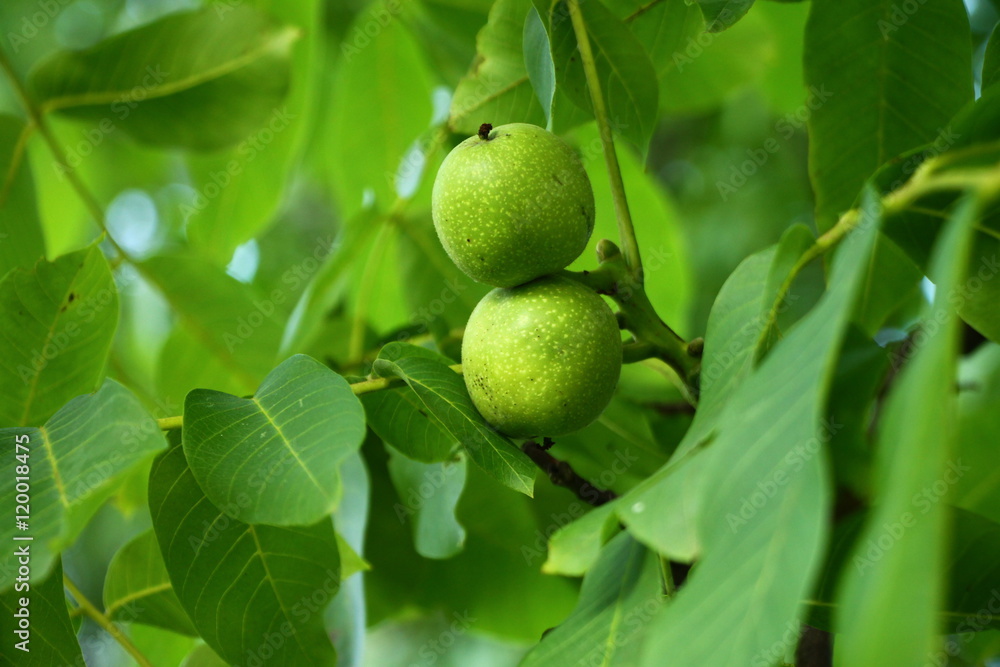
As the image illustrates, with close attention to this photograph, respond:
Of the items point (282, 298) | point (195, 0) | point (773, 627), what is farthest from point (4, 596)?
point (195, 0)

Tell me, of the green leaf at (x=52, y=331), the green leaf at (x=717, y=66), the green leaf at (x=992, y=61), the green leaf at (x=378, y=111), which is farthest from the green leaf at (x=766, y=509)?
the green leaf at (x=378, y=111)

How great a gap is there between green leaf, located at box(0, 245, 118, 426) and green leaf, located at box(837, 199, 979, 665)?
929mm

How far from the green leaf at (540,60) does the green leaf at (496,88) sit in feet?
0.52

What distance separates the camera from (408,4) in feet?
5.73

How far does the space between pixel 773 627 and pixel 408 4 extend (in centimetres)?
152

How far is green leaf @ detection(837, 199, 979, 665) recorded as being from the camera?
45 cm

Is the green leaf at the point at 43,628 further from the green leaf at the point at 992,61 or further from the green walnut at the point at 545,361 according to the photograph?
the green leaf at the point at 992,61

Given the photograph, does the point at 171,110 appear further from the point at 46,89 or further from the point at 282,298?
the point at 282,298

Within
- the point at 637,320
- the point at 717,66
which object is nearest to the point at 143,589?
the point at 637,320

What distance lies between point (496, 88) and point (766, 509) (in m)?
0.84

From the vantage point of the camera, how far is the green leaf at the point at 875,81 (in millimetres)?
1143

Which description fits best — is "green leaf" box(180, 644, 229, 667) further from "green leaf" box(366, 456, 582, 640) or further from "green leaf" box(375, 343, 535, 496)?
"green leaf" box(375, 343, 535, 496)

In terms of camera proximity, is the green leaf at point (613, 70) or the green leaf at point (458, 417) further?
the green leaf at point (613, 70)

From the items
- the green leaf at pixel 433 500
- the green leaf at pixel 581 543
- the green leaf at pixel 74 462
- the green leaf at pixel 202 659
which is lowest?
the green leaf at pixel 202 659
